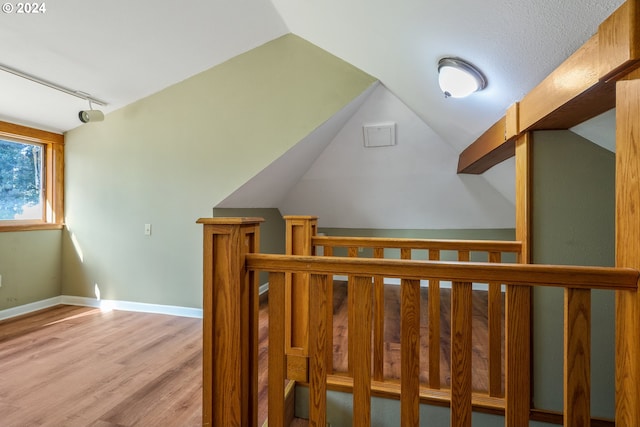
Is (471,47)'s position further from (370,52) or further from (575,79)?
(370,52)

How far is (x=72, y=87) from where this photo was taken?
8.43 ft

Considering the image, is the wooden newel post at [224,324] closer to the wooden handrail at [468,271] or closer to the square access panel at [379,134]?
the wooden handrail at [468,271]

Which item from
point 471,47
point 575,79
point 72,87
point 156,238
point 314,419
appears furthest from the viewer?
point 156,238

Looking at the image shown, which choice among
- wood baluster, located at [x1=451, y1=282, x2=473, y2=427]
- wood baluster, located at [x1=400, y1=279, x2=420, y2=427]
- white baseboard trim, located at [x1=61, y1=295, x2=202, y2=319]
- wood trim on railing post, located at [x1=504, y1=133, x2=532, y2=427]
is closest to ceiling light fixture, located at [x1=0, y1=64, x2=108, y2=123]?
white baseboard trim, located at [x1=61, y1=295, x2=202, y2=319]

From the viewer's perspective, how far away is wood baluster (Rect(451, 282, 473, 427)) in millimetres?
1014

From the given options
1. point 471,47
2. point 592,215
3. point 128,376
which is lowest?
point 128,376

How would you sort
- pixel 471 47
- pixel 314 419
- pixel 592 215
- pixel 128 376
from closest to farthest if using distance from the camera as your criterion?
pixel 314 419 → pixel 471 47 → pixel 592 215 → pixel 128 376

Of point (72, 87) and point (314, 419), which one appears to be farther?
point (72, 87)

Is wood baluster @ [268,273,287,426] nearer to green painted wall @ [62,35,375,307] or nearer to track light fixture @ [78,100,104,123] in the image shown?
green painted wall @ [62,35,375,307]

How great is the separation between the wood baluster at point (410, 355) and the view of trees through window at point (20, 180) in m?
3.69

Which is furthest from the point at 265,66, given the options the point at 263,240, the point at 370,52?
the point at 263,240

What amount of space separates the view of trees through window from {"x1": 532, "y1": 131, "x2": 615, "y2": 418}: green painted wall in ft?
13.7

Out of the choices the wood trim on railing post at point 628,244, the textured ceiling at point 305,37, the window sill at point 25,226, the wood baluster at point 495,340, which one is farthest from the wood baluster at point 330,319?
the window sill at point 25,226

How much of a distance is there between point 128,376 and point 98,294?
1690mm
